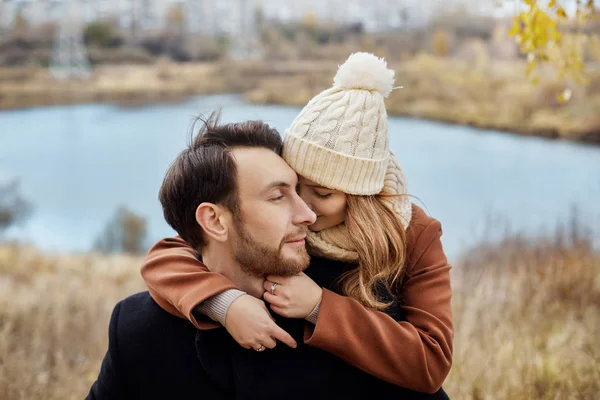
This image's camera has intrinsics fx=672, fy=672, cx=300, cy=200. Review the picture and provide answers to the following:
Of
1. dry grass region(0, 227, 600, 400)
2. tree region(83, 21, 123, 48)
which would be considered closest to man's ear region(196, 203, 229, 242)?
dry grass region(0, 227, 600, 400)

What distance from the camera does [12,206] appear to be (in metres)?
12.4

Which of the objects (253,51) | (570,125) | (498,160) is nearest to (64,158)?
(253,51)

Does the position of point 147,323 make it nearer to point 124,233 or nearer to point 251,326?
point 251,326

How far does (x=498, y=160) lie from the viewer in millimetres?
11656

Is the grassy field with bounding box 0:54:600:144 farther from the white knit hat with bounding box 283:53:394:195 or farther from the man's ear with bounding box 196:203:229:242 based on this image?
the man's ear with bounding box 196:203:229:242

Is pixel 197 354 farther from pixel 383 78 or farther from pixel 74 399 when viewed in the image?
pixel 74 399

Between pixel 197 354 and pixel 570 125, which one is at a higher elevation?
A: pixel 197 354

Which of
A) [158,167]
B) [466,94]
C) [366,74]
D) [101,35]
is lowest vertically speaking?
[158,167]

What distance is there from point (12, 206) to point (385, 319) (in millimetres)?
12199

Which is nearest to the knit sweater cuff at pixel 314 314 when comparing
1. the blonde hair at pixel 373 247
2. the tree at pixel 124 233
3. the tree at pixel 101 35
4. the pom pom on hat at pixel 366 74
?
the blonde hair at pixel 373 247

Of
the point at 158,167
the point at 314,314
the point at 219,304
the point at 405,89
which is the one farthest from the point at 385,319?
the point at 158,167

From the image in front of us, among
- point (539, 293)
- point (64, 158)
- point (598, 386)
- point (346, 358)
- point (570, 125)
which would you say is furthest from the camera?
point (64, 158)

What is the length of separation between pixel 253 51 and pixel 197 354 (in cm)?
1220

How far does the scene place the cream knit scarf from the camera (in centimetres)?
168
